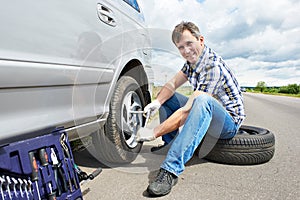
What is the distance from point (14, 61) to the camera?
3.55ft

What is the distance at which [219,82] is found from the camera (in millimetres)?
2092

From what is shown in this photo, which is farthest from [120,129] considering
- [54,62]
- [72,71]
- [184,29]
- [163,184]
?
[184,29]

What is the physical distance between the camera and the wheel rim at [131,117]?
219cm

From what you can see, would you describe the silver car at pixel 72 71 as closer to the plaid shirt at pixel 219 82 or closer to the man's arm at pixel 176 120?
the man's arm at pixel 176 120

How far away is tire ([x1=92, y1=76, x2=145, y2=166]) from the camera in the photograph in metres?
1.95

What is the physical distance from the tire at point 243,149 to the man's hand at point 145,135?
622 mm

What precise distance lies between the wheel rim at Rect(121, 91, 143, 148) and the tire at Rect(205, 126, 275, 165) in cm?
79

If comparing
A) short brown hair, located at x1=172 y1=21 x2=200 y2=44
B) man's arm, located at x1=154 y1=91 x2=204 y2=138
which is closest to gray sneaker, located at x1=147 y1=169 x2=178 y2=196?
man's arm, located at x1=154 y1=91 x2=204 y2=138

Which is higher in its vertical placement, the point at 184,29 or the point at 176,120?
the point at 184,29

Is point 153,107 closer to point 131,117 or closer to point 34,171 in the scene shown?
point 131,117

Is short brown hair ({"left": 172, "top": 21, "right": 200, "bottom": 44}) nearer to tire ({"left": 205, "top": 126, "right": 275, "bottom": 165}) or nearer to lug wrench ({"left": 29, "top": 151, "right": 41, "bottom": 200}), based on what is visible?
tire ({"left": 205, "top": 126, "right": 275, "bottom": 165})

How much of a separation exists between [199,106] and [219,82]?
1.32ft

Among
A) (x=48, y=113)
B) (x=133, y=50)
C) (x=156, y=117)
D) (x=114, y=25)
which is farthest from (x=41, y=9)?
(x=156, y=117)

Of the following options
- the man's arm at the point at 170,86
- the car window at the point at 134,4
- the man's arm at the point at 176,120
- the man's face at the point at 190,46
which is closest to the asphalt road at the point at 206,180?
the man's arm at the point at 176,120
